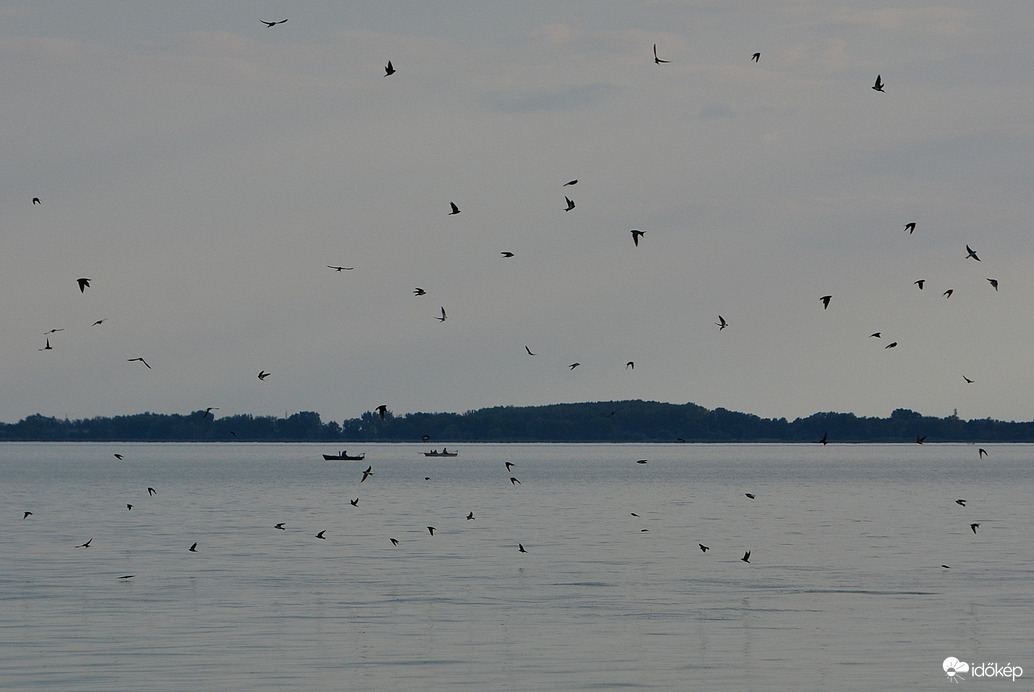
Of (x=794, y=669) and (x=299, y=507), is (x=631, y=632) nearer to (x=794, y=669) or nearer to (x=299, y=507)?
(x=794, y=669)

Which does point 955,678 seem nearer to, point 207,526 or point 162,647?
point 162,647

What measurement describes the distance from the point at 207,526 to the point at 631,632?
44.3 m

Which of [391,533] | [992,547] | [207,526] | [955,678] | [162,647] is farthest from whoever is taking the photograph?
[207,526]

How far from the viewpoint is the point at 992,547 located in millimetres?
59062

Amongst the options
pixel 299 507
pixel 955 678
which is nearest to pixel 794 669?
pixel 955 678

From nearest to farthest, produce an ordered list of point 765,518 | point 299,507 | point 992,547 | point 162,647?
point 162,647
point 992,547
point 765,518
point 299,507

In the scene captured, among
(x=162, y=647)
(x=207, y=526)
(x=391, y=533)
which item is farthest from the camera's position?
(x=207, y=526)

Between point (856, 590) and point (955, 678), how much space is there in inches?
579

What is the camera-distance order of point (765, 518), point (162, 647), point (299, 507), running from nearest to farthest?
point (162, 647)
point (765, 518)
point (299, 507)

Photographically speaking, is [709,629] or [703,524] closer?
[709,629]

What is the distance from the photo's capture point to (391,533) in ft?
222

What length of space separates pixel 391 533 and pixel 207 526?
1223cm

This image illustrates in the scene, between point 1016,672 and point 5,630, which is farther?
point 5,630

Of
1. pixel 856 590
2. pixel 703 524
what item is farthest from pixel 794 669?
pixel 703 524
